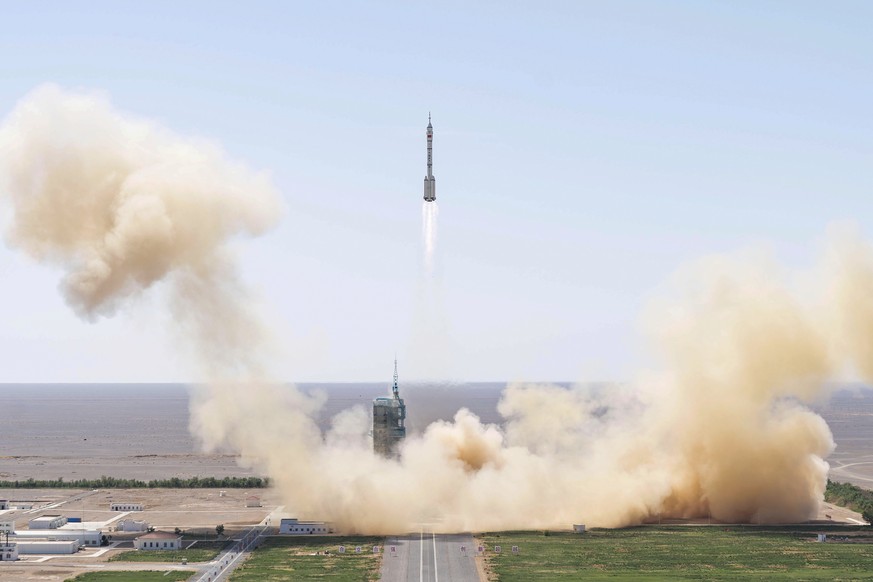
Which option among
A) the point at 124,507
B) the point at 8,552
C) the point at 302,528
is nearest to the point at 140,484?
the point at 124,507

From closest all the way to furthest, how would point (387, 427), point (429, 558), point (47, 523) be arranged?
point (429, 558)
point (47, 523)
point (387, 427)

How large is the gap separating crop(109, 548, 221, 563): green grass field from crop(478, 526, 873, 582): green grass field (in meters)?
18.1

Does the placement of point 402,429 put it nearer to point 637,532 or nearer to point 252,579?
point 637,532

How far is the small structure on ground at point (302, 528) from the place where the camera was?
245 ft

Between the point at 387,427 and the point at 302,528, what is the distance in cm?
1212

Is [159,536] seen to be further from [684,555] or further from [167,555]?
[684,555]

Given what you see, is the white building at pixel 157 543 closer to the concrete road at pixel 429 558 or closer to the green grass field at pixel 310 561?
the green grass field at pixel 310 561

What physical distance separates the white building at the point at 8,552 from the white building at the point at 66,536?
350 centimetres

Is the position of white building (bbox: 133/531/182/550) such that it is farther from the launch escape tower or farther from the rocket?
the rocket

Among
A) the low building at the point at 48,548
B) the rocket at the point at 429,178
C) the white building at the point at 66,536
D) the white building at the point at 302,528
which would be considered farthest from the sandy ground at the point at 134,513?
the rocket at the point at 429,178

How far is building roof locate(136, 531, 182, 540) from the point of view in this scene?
70500mm

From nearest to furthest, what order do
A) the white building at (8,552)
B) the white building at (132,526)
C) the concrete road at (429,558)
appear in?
the concrete road at (429,558) → the white building at (8,552) → the white building at (132,526)

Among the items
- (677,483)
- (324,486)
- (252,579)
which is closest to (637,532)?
(677,483)

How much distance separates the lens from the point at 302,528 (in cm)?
7500
